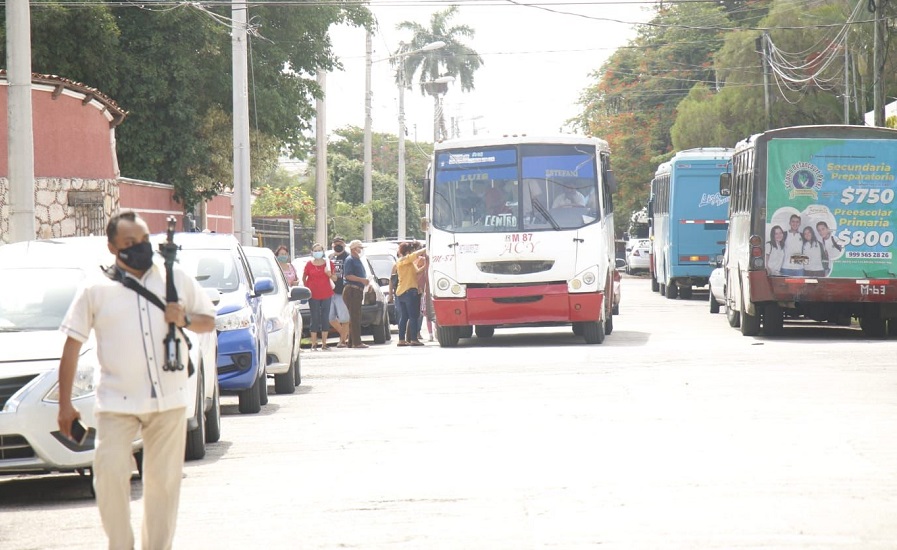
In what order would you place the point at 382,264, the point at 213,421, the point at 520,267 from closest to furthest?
the point at 213,421, the point at 520,267, the point at 382,264

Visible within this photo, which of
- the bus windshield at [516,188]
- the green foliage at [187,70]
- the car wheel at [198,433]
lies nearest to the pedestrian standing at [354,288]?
the bus windshield at [516,188]

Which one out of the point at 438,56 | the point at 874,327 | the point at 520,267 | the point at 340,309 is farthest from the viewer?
→ the point at 438,56

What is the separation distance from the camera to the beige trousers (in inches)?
259

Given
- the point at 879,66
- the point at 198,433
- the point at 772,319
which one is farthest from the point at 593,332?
the point at 879,66

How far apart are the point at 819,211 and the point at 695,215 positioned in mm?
15603

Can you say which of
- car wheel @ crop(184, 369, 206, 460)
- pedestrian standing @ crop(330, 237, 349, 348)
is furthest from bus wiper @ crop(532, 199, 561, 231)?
car wheel @ crop(184, 369, 206, 460)

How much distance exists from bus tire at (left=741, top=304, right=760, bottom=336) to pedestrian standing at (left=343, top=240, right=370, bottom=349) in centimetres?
614

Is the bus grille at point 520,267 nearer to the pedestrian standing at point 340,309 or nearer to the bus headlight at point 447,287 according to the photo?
the bus headlight at point 447,287

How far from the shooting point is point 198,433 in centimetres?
1108

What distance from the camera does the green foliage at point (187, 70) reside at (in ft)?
108

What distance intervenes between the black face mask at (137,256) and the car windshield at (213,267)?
7.97 meters

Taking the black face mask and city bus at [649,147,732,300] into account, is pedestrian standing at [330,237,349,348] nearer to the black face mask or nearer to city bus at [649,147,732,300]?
city bus at [649,147,732,300]

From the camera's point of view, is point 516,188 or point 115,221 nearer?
point 115,221

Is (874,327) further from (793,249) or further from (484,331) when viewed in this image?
(484,331)
